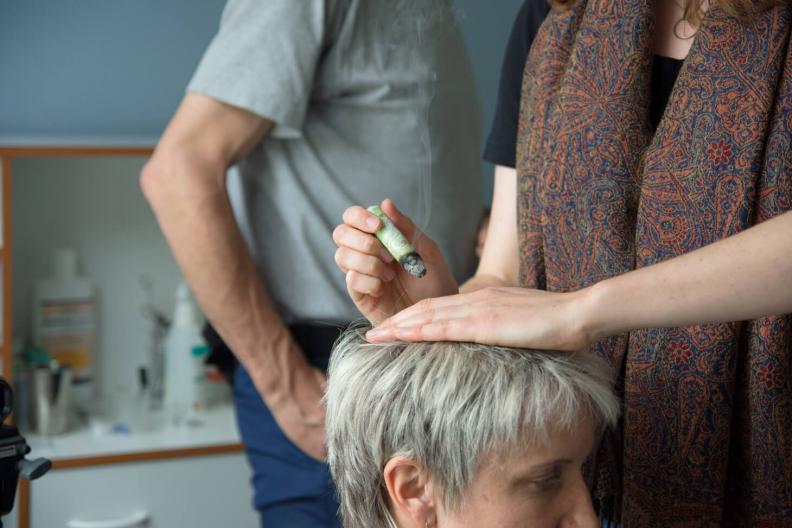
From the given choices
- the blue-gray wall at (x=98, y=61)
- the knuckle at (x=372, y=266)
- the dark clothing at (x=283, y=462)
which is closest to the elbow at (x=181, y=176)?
the dark clothing at (x=283, y=462)

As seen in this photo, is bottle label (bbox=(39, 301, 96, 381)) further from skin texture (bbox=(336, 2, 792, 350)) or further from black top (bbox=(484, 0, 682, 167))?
skin texture (bbox=(336, 2, 792, 350))

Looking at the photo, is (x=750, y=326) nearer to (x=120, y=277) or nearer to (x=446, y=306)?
(x=446, y=306)

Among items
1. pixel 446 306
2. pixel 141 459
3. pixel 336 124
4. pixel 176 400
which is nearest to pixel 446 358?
pixel 446 306

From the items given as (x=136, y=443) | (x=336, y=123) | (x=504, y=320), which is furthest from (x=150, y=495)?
(x=504, y=320)

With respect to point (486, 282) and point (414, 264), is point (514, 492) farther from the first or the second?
point (486, 282)

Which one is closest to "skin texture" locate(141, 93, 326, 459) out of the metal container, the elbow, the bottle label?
the elbow

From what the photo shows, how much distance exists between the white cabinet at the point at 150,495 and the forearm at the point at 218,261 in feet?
2.66

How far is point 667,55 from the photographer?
124 cm

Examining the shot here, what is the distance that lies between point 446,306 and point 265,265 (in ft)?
2.72

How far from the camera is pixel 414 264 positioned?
3.42 feet

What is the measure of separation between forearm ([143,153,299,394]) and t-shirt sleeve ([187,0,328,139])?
14cm

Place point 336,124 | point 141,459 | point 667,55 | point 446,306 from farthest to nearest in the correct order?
point 141,459
point 336,124
point 667,55
point 446,306

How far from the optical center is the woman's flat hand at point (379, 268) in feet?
3.70

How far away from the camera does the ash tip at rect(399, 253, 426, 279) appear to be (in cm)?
104
